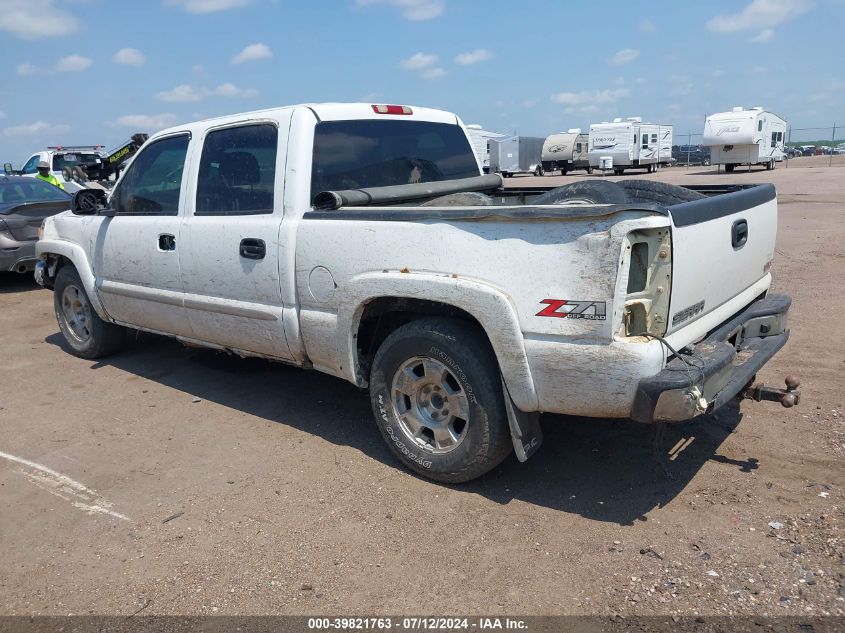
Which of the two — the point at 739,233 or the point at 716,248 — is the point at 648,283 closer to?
the point at 716,248

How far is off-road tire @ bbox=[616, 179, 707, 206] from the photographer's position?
13.8 feet

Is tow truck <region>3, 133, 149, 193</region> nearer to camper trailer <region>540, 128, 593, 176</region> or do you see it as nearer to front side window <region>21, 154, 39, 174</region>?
front side window <region>21, 154, 39, 174</region>

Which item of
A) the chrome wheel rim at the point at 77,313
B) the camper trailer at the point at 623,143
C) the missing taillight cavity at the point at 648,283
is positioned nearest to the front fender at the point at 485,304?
the missing taillight cavity at the point at 648,283

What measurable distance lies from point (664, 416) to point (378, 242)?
1.69 metres

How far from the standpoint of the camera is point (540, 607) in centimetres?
284

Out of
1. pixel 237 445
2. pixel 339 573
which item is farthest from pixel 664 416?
pixel 237 445

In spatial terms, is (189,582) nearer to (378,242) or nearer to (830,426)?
(378,242)

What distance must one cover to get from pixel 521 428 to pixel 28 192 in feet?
→ 32.7

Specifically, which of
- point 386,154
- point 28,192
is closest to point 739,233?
point 386,154

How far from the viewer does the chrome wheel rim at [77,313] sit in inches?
249

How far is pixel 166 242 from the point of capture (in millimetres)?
5078

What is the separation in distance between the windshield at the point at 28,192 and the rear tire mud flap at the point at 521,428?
9254 mm

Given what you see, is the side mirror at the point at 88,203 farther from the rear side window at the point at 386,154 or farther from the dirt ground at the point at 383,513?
the rear side window at the point at 386,154

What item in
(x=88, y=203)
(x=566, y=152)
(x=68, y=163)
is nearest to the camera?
(x=88, y=203)
